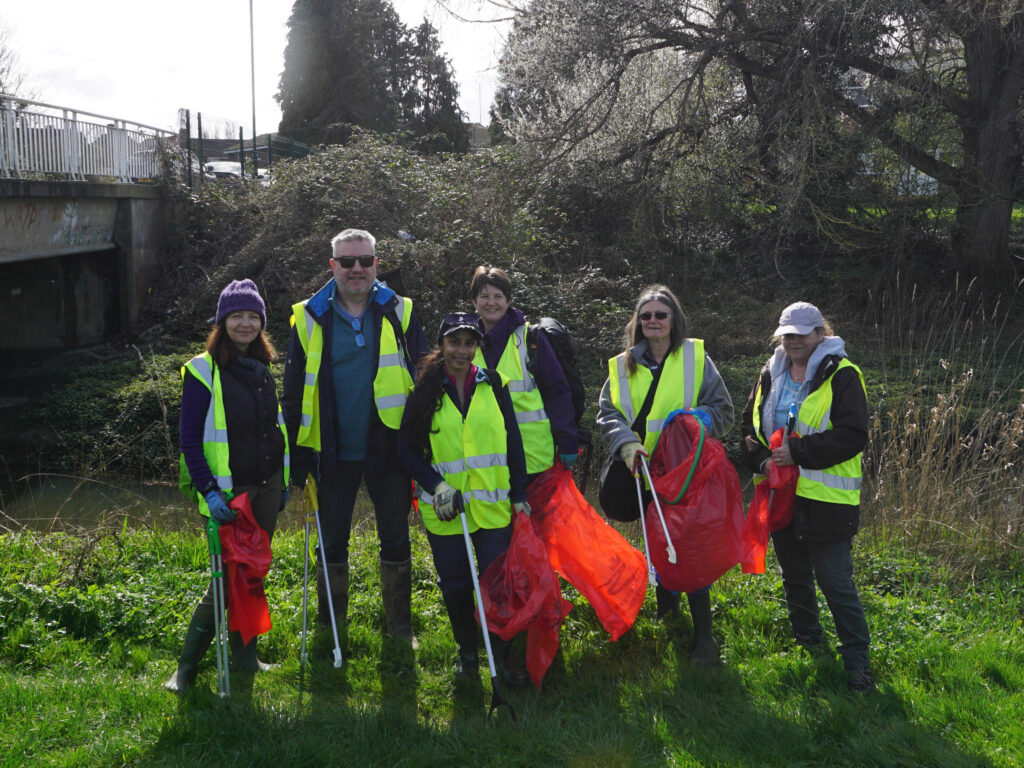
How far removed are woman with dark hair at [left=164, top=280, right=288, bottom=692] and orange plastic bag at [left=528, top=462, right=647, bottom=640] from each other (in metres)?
1.29

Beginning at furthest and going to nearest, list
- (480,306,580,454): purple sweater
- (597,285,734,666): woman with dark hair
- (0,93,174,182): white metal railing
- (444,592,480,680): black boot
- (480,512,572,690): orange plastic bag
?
(0,93,174,182): white metal railing → (480,306,580,454): purple sweater → (597,285,734,666): woman with dark hair → (444,592,480,680): black boot → (480,512,572,690): orange plastic bag

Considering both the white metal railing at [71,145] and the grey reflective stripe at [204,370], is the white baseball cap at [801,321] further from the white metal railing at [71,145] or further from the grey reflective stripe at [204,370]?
the white metal railing at [71,145]

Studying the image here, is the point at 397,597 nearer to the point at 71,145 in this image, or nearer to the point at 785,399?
the point at 785,399

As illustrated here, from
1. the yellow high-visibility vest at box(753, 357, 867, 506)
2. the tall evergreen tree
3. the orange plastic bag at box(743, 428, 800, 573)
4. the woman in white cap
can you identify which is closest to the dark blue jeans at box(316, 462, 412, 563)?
the orange plastic bag at box(743, 428, 800, 573)

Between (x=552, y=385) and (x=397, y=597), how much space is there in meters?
1.39

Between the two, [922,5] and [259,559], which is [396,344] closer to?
[259,559]

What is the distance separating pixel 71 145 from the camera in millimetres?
13391

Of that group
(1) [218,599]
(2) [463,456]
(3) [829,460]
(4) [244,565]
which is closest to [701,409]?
(3) [829,460]

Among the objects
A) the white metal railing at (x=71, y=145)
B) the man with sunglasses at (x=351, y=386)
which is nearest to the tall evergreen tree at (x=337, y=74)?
the white metal railing at (x=71, y=145)

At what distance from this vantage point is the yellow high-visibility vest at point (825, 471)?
368cm

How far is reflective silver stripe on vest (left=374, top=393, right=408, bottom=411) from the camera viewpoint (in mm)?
4105

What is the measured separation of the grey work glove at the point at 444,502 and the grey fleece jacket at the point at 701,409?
0.84 m

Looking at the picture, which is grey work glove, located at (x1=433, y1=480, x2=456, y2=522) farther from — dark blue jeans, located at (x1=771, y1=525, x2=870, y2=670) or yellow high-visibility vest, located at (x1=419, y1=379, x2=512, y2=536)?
dark blue jeans, located at (x1=771, y1=525, x2=870, y2=670)

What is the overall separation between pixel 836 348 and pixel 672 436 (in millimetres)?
839
